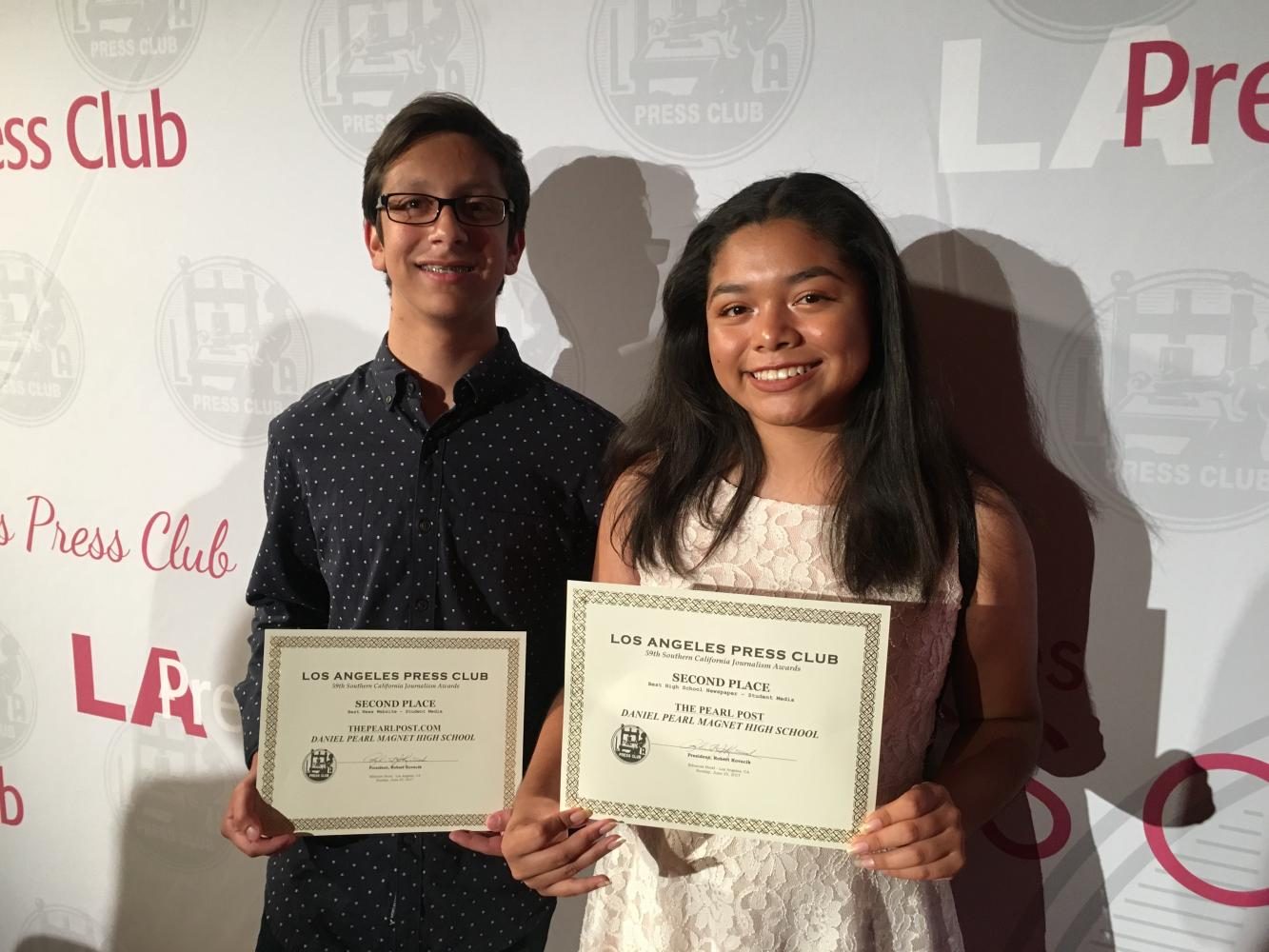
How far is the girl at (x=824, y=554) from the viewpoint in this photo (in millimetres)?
1144

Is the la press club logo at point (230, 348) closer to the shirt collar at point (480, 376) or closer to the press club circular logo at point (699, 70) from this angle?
the shirt collar at point (480, 376)

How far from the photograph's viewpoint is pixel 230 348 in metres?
1.88

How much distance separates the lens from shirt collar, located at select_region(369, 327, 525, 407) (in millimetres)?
1386

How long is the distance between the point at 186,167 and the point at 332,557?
904 millimetres

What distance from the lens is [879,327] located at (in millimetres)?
1207

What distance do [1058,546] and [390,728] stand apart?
0.97 metres

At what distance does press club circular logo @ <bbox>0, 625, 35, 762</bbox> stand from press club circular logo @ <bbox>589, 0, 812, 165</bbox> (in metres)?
1.79

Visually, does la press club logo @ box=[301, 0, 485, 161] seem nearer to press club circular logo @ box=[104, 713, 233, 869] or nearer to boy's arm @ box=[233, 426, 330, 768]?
boy's arm @ box=[233, 426, 330, 768]

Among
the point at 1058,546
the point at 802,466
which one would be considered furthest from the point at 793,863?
the point at 1058,546

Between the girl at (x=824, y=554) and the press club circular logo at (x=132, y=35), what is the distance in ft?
3.82

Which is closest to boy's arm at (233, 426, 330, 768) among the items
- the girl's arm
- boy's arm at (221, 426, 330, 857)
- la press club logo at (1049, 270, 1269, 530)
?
boy's arm at (221, 426, 330, 857)

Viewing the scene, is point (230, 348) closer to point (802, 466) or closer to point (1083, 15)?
point (802, 466)

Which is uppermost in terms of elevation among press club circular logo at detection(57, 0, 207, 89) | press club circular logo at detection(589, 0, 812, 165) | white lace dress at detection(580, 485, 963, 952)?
press club circular logo at detection(57, 0, 207, 89)

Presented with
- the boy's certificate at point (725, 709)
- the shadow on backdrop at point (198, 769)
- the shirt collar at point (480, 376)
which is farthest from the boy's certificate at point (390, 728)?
the shadow on backdrop at point (198, 769)
